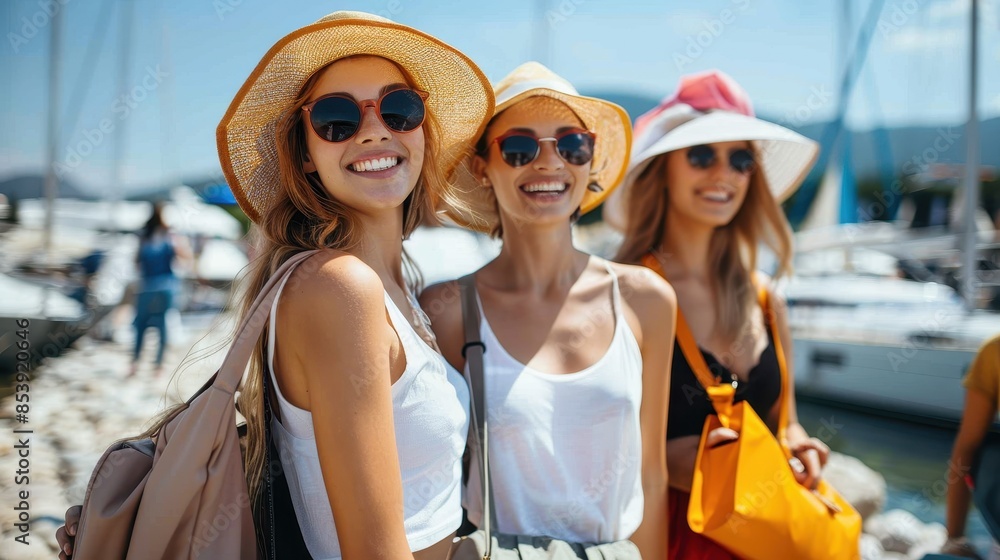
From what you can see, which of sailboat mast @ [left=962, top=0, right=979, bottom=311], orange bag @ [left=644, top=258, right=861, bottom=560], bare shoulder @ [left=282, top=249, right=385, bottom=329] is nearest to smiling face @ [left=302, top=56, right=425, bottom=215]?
bare shoulder @ [left=282, top=249, right=385, bottom=329]

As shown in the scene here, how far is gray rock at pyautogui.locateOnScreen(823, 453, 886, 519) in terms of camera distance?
18.8ft

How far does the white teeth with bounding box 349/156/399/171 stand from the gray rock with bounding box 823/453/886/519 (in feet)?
18.0

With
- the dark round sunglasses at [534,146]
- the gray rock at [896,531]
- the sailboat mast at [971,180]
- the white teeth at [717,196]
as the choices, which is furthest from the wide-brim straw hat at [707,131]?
the sailboat mast at [971,180]

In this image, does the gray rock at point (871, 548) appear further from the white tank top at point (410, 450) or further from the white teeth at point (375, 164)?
the white teeth at point (375, 164)

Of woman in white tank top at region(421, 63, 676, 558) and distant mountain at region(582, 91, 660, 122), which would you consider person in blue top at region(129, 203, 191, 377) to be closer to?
woman in white tank top at region(421, 63, 676, 558)

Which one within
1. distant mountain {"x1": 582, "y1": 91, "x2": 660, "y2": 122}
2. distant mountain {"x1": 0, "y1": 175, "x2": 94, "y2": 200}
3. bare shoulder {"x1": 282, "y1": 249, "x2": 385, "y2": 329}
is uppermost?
distant mountain {"x1": 582, "y1": 91, "x2": 660, "y2": 122}

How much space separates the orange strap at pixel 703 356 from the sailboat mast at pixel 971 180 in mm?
8449

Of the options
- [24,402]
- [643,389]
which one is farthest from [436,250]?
[643,389]

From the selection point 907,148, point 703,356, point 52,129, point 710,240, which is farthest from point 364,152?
point 907,148

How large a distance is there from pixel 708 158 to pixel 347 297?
1956 mm

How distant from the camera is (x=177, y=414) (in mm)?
1455

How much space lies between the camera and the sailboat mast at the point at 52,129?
9.94 metres

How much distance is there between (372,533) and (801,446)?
189 cm

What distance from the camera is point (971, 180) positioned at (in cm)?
974
